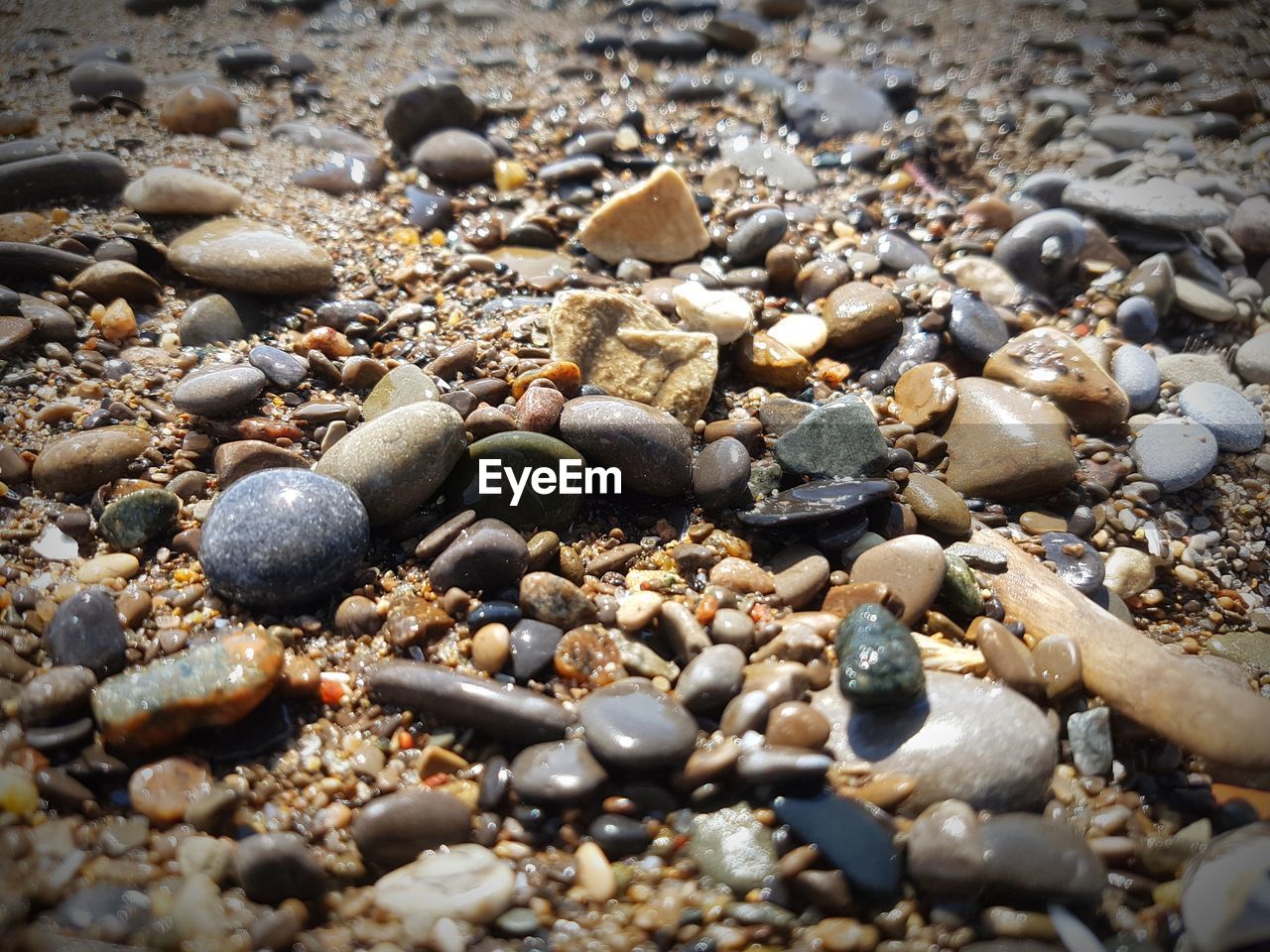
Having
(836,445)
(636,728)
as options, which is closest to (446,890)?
(636,728)

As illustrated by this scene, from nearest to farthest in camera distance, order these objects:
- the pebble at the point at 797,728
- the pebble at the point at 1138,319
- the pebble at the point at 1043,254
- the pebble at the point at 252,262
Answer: the pebble at the point at 797,728 < the pebble at the point at 252,262 < the pebble at the point at 1138,319 < the pebble at the point at 1043,254

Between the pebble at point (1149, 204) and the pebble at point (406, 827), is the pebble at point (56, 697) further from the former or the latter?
the pebble at point (1149, 204)

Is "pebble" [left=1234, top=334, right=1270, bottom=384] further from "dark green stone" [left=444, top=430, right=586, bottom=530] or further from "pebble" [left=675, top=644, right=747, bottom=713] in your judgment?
"dark green stone" [left=444, top=430, right=586, bottom=530]

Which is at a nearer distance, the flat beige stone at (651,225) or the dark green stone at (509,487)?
the dark green stone at (509,487)

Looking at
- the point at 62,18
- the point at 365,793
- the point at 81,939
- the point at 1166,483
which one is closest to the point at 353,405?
the point at 365,793

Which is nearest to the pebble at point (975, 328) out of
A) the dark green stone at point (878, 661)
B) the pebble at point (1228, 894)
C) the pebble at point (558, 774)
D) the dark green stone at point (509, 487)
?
the dark green stone at point (878, 661)

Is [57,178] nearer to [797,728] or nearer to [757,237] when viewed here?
[757,237]

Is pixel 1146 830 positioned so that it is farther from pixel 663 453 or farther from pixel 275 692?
pixel 275 692
